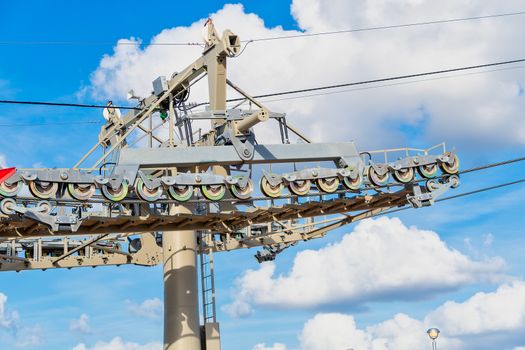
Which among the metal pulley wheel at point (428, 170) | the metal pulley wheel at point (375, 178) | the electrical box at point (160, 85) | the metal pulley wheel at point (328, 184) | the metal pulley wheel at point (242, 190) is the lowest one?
the metal pulley wheel at point (242, 190)

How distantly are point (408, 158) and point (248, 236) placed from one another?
12640 millimetres

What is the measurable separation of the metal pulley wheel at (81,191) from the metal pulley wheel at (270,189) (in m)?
5.37

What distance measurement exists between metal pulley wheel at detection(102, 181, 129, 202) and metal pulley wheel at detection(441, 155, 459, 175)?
11.3m

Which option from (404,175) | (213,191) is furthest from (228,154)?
(404,175)

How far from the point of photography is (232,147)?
96.2ft

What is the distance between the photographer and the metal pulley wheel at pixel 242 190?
28.0 metres

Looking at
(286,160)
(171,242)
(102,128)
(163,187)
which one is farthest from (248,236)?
(163,187)

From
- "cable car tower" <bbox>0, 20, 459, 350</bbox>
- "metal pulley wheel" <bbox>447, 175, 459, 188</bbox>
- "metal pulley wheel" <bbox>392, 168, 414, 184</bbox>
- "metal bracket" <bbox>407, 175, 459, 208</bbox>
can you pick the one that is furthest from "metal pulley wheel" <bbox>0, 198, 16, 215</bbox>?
"metal pulley wheel" <bbox>447, 175, 459, 188</bbox>

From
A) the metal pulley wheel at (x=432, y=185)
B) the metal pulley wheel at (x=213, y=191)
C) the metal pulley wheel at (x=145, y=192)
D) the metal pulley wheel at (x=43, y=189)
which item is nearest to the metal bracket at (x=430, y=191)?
the metal pulley wheel at (x=432, y=185)

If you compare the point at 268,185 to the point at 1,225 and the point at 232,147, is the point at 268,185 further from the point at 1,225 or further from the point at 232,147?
the point at 1,225

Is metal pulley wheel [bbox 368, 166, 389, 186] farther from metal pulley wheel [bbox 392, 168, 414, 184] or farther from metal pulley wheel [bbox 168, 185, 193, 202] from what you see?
metal pulley wheel [bbox 168, 185, 193, 202]

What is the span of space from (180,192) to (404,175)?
807 centimetres

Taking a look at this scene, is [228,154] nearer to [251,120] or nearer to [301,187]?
[251,120]

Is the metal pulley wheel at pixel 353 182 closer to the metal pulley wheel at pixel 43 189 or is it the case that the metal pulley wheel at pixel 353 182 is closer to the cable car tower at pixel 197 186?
the cable car tower at pixel 197 186
